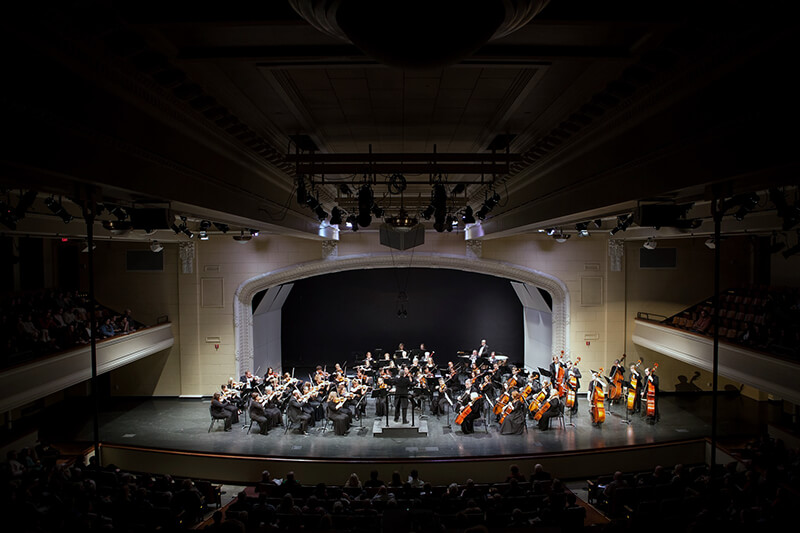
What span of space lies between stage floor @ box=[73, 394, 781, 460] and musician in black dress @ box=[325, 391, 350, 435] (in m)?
0.19

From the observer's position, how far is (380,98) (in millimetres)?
4281

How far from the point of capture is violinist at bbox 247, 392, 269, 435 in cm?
1131

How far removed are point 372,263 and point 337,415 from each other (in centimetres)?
544

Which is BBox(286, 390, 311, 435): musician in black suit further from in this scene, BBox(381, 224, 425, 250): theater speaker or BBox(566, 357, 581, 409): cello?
BBox(566, 357, 581, 409): cello

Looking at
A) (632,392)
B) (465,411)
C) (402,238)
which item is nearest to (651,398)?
(632,392)

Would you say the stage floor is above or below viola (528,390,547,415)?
below

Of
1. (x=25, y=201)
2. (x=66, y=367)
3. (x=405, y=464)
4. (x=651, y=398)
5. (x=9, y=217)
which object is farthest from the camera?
(x=651, y=398)

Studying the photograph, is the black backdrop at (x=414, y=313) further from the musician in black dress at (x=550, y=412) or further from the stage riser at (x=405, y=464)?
the stage riser at (x=405, y=464)

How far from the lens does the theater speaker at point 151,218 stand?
4.49 metres

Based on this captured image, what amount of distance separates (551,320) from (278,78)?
1356 cm

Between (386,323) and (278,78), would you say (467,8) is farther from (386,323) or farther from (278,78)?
(386,323)

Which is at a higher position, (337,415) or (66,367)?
(66,367)

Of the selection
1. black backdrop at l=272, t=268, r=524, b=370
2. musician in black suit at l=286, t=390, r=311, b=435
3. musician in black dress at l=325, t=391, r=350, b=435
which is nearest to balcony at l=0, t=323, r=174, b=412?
musician in black suit at l=286, t=390, r=311, b=435

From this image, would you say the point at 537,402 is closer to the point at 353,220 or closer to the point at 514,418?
the point at 514,418
